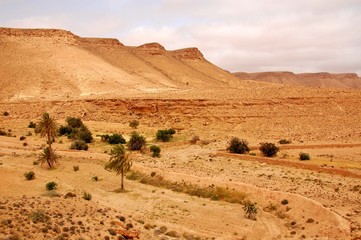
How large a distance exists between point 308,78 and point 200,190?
517ft

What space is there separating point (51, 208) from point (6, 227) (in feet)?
12.0

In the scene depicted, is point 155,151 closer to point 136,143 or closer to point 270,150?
point 136,143

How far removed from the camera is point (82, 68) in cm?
7756

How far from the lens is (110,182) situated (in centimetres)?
2978

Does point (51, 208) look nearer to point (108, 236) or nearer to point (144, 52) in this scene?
point (108, 236)

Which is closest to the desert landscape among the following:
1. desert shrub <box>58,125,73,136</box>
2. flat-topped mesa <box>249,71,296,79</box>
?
desert shrub <box>58,125,73,136</box>

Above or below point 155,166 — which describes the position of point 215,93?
above

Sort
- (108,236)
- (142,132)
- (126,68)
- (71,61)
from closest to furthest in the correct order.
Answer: (108,236) → (142,132) → (71,61) → (126,68)

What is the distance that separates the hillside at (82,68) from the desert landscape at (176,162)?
414mm

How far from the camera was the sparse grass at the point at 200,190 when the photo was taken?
84.8ft

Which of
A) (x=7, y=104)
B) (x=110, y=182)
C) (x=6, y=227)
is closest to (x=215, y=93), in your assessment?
(x=7, y=104)

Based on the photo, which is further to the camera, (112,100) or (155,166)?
(112,100)

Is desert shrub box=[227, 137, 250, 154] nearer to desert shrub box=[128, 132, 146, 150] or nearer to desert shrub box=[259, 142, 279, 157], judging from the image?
desert shrub box=[259, 142, 279, 157]

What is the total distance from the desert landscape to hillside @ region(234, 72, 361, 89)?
101 meters
